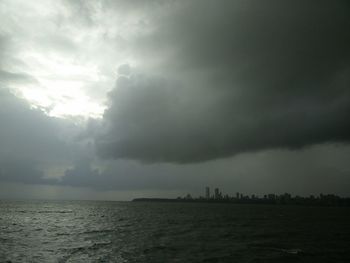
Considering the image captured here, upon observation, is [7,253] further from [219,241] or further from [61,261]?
[219,241]

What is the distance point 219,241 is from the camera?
5484 cm

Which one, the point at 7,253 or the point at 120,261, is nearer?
the point at 120,261

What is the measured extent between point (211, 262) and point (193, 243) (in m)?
14.7

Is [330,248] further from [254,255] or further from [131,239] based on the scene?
[131,239]

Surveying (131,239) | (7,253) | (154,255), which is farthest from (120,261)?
(131,239)

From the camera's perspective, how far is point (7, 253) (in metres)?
40.9

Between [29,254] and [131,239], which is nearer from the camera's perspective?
[29,254]

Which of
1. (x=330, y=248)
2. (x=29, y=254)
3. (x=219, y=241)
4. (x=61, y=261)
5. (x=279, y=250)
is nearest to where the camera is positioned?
(x=61, y=261)

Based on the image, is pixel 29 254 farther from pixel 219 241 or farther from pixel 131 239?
pixel 219 241

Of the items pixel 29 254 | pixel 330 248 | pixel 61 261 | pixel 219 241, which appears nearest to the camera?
pixel 61 261

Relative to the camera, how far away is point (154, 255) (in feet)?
134

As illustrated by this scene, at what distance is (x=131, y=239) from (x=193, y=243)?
12336mm

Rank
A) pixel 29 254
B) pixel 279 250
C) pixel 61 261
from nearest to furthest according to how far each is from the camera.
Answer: pixel 61 261 → pixel 29 254 → pixel 279 250

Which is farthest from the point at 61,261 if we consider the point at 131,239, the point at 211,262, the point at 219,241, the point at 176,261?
the point at 219,241
